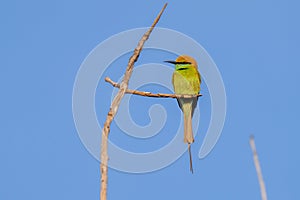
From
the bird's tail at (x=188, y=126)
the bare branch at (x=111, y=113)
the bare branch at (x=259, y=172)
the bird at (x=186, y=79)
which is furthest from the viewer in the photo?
the bird at (x=186, y=79)

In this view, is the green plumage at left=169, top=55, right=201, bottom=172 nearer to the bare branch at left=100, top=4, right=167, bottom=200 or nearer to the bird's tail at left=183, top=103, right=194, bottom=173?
the bird's tail at left=183, top=103, right=194, bottom=173

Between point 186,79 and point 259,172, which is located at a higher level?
point 186,79

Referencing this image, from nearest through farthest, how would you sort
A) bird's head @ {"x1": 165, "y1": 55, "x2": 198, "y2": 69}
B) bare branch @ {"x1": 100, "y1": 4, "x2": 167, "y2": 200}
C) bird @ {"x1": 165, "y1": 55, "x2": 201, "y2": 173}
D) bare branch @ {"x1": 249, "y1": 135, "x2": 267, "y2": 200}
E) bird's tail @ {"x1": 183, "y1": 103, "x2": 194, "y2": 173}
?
1. bare branch @ {"x1": 249, "y1": 135, "x2": 267, "y2": 200}
2. bare branch @ {"x1": 100, "y1": 4, "x2": 167, "y2": 200}
3. bird's tail @ {"x1": 183, "y1": 103, "x2": 194, "y2": 173}
4. bird @ {"x1": 165, "y1": 55, "x2": 201, "y2": 173}
5. bird's head @ {"x1": 165, "y1": 55, "x2": 198, "y2": 69}

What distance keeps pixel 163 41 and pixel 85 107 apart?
2.65 ft

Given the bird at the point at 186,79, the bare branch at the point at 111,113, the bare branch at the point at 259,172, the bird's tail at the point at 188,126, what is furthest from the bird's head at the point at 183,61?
the bare branch at the point at 259,172

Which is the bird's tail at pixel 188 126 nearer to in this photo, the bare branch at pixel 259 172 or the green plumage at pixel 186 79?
the green plumage at pixel 186 79

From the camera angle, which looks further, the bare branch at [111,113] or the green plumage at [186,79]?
the green plumage at [186,79]

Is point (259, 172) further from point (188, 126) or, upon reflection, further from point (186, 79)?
point (186, 79)

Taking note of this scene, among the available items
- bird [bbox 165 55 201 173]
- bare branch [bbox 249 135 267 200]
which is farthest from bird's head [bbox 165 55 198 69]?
bare branch [bbox 249 135 267 200]

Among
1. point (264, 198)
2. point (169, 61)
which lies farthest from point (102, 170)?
point (169, 61)

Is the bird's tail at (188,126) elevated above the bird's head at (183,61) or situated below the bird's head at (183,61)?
below

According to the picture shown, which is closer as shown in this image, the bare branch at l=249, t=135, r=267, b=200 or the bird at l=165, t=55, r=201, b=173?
the bare branch at l=249, t=135, r=267, b=200

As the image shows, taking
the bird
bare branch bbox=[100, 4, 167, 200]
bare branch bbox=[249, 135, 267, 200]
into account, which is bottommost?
bare branch bbox=[249, 135, 267, 200]

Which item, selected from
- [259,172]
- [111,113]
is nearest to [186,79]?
[111,113]
